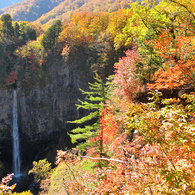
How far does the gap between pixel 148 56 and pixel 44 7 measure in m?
91.5

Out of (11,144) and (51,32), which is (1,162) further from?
(51,32)

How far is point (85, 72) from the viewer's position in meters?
24.2

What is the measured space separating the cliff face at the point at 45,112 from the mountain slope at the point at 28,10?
58937 mm

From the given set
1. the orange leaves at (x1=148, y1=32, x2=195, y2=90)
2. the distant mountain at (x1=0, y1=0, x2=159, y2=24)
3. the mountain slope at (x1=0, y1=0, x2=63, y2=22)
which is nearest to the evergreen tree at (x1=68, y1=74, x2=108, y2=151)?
the orange leaves at (x1=148, y1=32, x2=195, y2=90)

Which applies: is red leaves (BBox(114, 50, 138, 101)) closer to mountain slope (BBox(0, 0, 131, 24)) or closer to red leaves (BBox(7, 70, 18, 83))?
red leaves (BBox(7, 70, 18, 83))

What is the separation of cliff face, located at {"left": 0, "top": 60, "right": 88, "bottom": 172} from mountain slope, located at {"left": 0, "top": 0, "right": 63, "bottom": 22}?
58937 millimetres

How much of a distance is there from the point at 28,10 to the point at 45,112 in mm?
69342

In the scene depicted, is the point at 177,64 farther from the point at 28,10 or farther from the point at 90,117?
the point at 28,10

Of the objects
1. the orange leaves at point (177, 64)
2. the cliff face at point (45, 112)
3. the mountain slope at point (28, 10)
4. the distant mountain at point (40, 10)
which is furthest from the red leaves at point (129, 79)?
the mountain slope at point (28, 10)

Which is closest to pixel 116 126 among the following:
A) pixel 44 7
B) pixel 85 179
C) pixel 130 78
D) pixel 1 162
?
pixel 130 78

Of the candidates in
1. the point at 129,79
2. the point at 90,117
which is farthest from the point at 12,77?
the point at 129,79

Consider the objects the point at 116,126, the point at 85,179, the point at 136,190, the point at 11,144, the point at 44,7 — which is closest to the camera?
the point at 136,190

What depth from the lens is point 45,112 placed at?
24.6 meters

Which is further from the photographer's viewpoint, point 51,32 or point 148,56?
point 51,32
